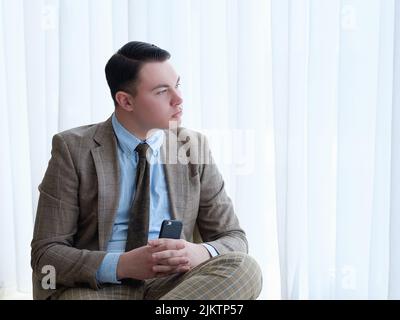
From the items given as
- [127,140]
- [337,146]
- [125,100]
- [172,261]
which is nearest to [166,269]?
[172,261]

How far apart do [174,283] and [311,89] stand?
725 mm

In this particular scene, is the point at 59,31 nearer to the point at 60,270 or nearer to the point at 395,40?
the point at 60,270

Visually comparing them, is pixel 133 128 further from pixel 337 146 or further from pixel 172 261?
pixel 337 146

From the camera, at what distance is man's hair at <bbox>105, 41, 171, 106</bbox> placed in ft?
5.05

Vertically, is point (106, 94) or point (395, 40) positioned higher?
point (395, 40)

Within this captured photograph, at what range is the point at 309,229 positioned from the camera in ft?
6.07

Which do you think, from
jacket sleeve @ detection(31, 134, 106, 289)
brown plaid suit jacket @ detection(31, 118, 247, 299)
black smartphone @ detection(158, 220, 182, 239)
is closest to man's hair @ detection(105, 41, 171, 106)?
brown plaid suit jacket @ detection(31, 118, 247, 299)

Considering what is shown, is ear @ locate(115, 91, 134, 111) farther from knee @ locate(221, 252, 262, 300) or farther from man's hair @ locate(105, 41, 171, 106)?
knee @ locate(221, 252, 262, 300)

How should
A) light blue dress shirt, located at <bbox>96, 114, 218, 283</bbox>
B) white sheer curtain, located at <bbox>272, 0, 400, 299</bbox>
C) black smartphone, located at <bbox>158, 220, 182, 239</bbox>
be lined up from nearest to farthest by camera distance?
black smartphone, located at <bbox>158, 220, 182, 239</bbox> → light blue dress shirt, located at <bbox>96, 114, 218, 283</bbox> → white sheer curtain, located at <bbox>272, 0, 400, 299</bbox>

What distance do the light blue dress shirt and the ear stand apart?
1.6 inches

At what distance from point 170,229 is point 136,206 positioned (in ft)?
0.47

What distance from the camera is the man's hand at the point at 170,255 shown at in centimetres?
137

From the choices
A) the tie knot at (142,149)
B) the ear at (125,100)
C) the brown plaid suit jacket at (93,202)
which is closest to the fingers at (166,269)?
the brown plaid suit jacket at (93,202)

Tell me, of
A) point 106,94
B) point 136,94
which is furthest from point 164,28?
point 136,94
